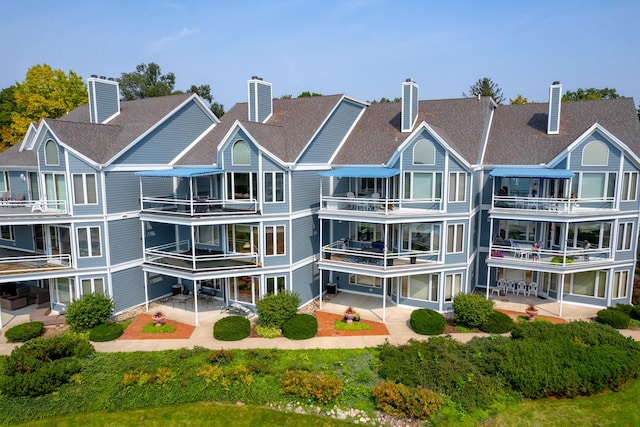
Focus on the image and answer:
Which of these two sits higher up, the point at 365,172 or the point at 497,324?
the point at 365,172

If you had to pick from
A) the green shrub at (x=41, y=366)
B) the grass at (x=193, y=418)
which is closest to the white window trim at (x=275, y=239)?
the grass at (x=193, y=418)

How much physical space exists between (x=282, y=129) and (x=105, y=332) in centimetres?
1575

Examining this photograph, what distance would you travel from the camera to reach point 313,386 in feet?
54.3

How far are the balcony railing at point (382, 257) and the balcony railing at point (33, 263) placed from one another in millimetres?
15288

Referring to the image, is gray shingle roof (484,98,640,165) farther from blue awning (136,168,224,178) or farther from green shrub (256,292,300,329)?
blue awning (136,168,224,178)

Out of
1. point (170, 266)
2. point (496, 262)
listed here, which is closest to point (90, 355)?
point (170, 266)

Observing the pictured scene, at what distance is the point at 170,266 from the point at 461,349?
16.3 meters

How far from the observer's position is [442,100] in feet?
100

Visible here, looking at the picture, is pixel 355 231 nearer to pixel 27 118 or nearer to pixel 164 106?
pixel 164 106

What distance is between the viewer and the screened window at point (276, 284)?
2492 centimetres

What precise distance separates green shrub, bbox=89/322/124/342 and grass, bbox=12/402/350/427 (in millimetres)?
5954

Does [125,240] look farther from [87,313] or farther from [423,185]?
[423,185]

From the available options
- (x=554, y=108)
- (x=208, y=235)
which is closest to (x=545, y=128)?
(x=554, y=108)

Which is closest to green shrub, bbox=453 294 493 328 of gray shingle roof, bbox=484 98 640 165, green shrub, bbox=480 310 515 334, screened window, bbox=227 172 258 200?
green shrub, bbox=480 310 515 334
